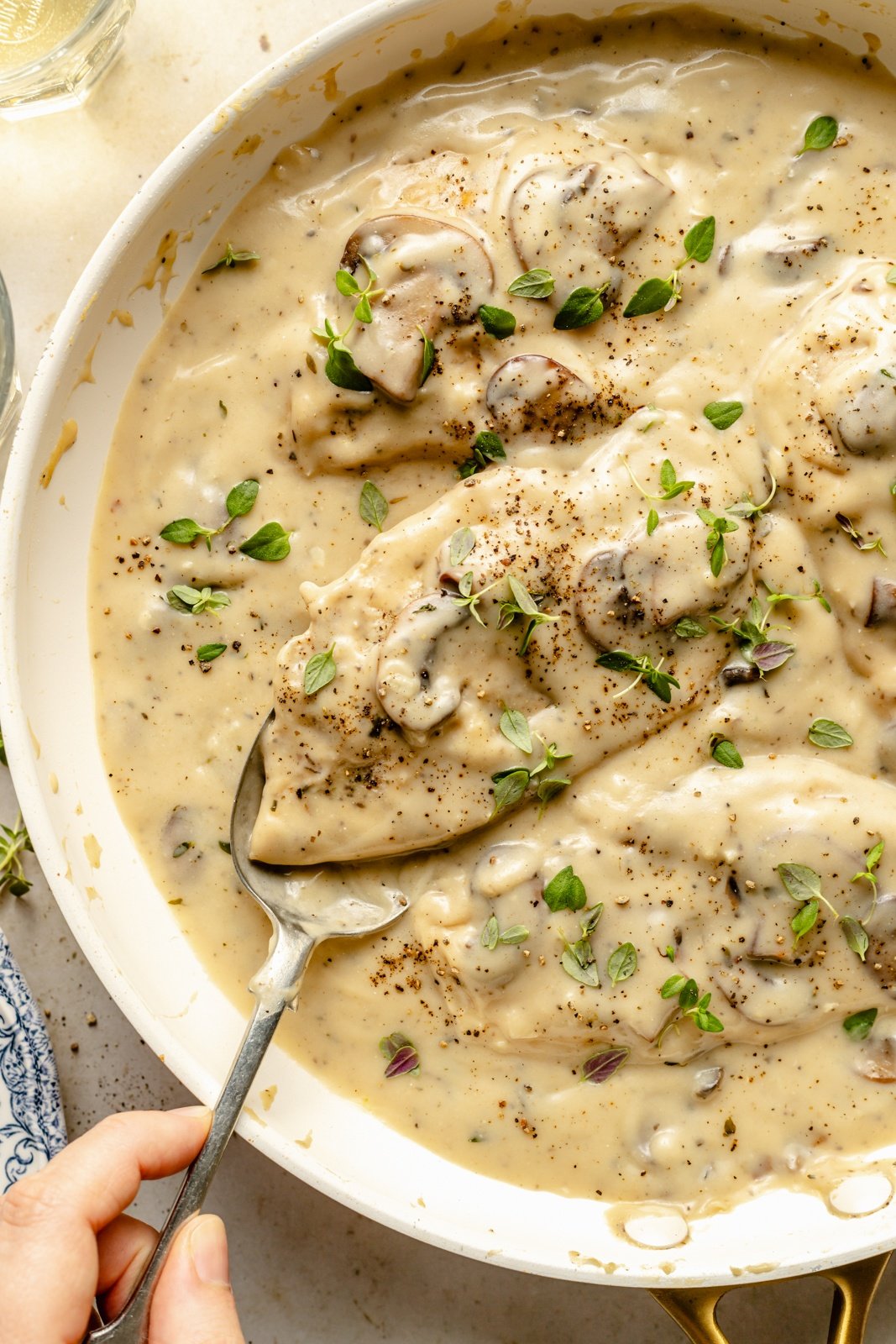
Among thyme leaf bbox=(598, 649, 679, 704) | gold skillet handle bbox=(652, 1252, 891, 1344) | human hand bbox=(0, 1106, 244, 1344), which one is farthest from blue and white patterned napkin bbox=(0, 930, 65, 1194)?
thyme leaf bbox=(598, 649, 679, 704)

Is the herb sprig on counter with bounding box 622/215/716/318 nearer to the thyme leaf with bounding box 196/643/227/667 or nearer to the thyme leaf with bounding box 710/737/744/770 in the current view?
the thyme leaf with bounding box 710/737/744/770

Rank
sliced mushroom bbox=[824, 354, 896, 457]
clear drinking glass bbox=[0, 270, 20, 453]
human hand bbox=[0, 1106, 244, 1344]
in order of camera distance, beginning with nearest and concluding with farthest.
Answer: human hand bbox=[0, 1106, 244, 1344] < sliced mushroom bbox=[824, 354, 896, 457] < clear drinking glass bbox=[0, 270, 20, 453]

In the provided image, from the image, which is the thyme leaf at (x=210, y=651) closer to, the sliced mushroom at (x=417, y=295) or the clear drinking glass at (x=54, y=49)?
the sliced mushroom at (x=417, y=295)

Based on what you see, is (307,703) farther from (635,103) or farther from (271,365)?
(635,103)

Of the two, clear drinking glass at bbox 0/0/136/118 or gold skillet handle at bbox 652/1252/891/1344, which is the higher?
clear drinking glass at bbox 0/0/136/118

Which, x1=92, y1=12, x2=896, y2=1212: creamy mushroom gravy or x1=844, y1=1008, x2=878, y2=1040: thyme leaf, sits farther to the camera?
x1=844, y1=1008, x2=878, y2=1040: thyme leaf

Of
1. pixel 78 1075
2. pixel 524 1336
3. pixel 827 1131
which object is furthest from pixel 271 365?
pixel 524 1336

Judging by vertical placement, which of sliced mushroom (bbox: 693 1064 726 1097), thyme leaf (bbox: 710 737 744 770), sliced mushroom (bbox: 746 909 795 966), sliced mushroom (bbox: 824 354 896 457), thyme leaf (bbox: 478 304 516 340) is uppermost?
thyme leaf (bbox: 478 304 516 340)
